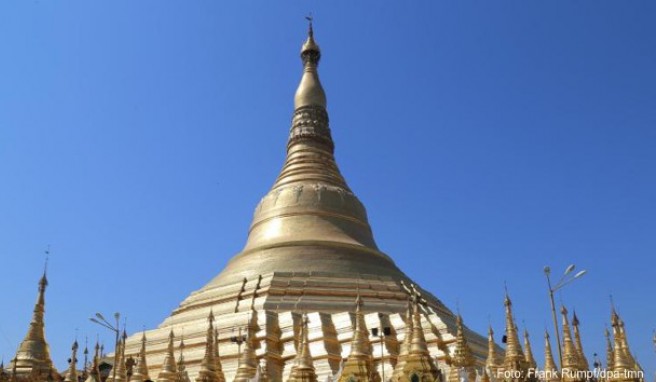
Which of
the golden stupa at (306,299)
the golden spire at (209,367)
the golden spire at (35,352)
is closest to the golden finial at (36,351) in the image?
the golden spire at (35,352)

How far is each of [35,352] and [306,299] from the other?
14.6 m

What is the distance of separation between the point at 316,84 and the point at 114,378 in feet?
97.0

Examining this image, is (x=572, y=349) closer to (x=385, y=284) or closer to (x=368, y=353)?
(x=368, y=353)

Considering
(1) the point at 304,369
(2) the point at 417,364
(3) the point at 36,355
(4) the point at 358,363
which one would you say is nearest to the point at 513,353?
(2) the point at 417,364

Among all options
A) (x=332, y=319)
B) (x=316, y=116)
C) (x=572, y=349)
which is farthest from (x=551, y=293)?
(x=316, y=116)

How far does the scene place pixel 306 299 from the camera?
31.4 meters

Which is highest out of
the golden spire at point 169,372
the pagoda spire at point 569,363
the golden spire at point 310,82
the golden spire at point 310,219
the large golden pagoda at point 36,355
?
the golden spire at point 310,82

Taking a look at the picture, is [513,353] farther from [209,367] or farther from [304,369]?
[209,367]

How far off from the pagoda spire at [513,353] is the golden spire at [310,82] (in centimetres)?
3042

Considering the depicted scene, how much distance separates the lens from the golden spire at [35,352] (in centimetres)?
3309

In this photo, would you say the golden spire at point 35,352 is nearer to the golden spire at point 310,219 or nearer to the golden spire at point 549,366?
the golden spire at point 310,219

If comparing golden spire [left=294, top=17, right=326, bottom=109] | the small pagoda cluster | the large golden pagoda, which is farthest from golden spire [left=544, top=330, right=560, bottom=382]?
golden spire [left=294, top=17, right=326, bottom=109]

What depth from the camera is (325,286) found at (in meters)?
32.4

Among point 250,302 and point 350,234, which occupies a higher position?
point 350,234
